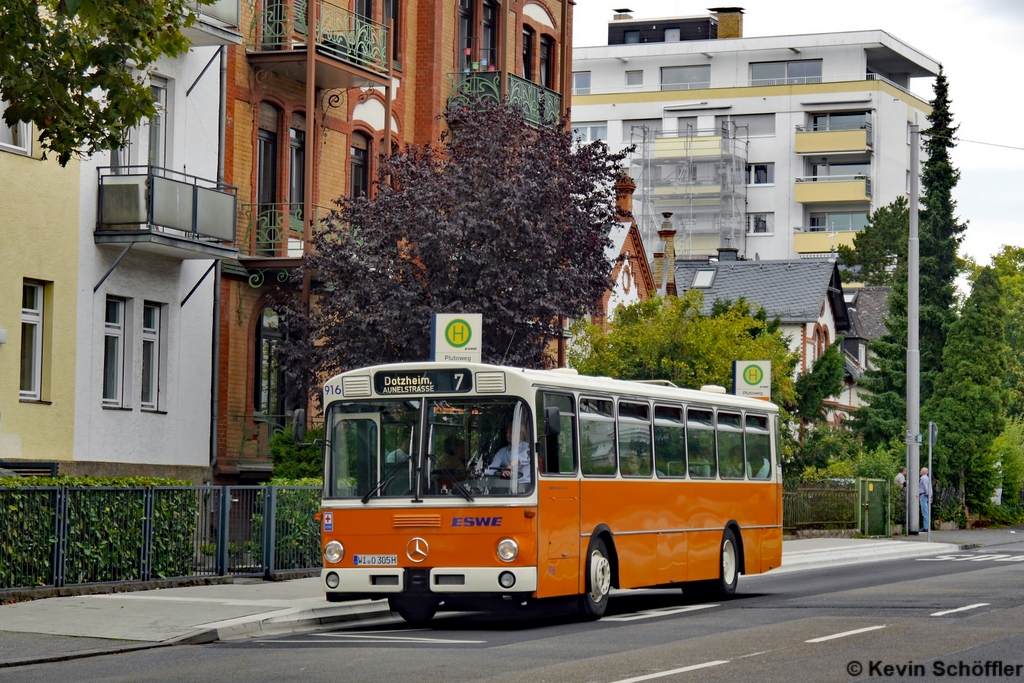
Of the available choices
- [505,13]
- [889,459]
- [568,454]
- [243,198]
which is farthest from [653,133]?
[568,454]

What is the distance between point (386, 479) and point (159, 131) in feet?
40.3

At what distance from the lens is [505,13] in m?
36.8

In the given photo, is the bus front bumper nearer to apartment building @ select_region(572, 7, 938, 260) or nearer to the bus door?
the bus door

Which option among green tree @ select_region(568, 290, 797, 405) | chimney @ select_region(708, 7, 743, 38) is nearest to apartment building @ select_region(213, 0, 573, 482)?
green tree @ select_region(568, 290, 797, 405)

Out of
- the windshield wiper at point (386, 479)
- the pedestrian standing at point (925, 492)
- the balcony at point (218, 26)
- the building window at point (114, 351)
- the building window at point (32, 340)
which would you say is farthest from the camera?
the pedestrian standing at point (925, 492)

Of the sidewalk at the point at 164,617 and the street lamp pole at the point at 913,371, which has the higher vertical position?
the street lamp pole at the point at 913,371

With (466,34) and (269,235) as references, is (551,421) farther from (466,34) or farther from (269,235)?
(466,34)

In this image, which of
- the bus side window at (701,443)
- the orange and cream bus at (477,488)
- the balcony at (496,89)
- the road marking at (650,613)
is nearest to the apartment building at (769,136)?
the balcony at (496,89)

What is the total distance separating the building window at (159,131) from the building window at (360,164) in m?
6.08

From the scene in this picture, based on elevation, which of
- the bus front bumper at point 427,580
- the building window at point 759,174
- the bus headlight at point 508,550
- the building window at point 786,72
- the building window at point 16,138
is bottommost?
the bus front bumper at point 427,580

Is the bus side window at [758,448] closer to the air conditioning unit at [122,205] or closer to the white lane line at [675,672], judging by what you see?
the white lane line at [675,672]

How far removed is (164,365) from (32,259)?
3711 mm

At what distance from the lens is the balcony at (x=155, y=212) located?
85.5ft

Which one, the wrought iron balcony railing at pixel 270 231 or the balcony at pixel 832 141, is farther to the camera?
the balcony at pixel 832 141
